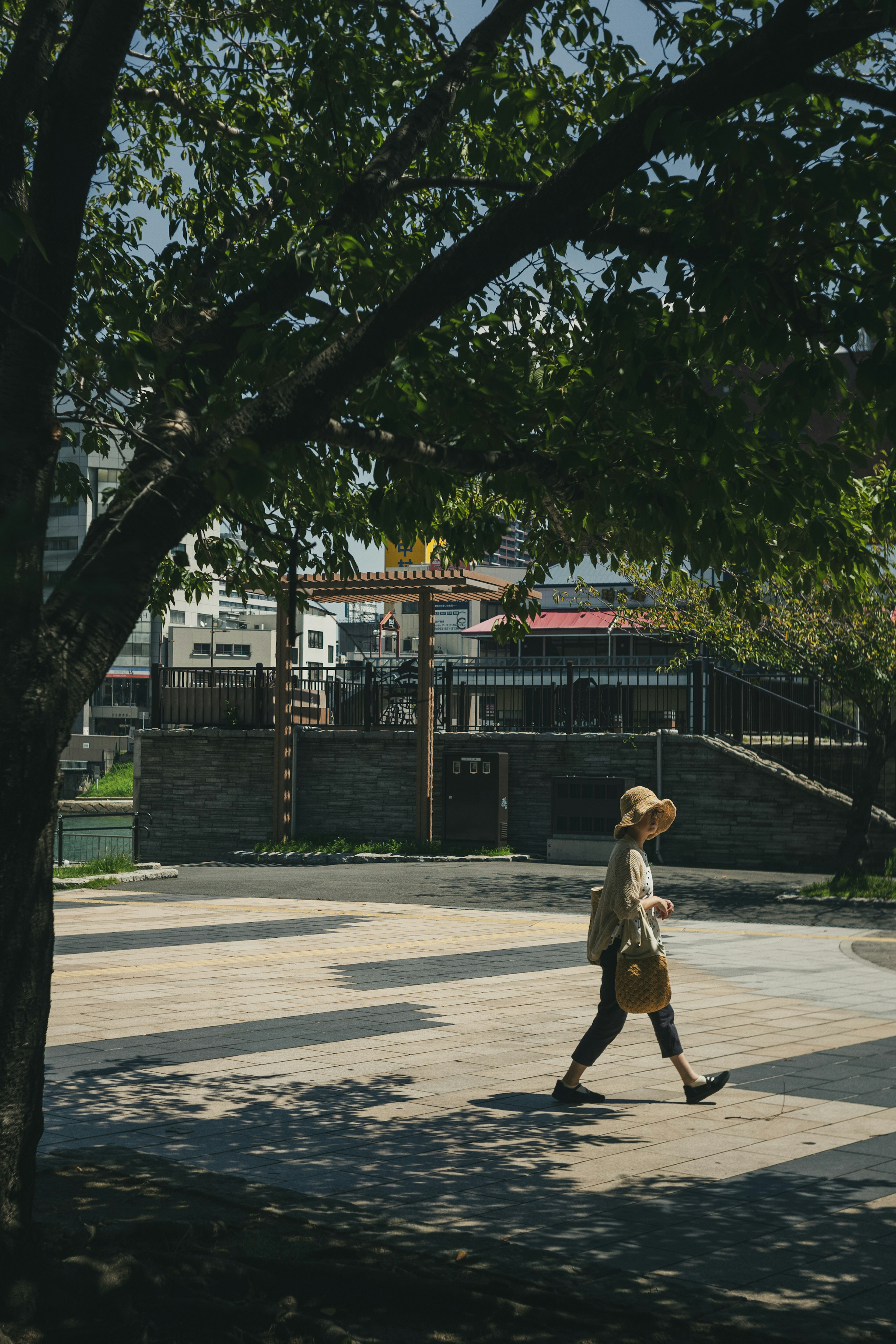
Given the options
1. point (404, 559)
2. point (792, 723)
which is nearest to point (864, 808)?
point (792, 723)

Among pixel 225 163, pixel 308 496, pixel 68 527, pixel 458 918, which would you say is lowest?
pixel 458 918

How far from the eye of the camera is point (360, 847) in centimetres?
2538

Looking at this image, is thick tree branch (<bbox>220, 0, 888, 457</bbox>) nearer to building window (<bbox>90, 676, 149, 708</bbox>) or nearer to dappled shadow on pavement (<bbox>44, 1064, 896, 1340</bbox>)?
dappled shadow on pavement (<bbox>44, 1064, 896, 1340</bbox>)

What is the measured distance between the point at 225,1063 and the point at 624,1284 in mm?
4151

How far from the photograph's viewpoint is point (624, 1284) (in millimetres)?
4348

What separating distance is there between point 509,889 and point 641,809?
42.7ft

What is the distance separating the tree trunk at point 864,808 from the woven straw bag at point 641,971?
12760 millimetres

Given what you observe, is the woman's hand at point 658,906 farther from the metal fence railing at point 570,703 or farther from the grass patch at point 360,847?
the grass patch at point 360,847

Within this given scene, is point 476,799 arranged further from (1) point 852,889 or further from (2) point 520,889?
(1) point 852,889

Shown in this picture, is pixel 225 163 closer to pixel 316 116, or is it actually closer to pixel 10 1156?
pixel 316 116

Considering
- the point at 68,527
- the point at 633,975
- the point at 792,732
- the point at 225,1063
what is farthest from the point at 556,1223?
the point at 68,527

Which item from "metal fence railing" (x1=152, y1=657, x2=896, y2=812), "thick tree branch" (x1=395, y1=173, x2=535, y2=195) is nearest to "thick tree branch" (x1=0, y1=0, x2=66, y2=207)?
"thick tree branch" (x1=395, y1=173, x2=535, y2=195)

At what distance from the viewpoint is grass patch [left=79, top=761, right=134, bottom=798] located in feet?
171

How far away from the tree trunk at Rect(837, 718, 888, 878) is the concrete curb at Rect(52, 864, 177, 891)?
10.9m
